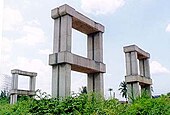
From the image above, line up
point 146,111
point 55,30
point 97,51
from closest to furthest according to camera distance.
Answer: point 146,111 < point 55,30 < point 97,51

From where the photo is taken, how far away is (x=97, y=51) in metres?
12.6

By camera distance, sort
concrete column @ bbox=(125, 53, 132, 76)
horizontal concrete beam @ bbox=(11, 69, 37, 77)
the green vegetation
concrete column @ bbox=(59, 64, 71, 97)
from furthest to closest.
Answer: horizontal concrete beam @ bbox=(11, 69, 37, 77) < concrete column @ bbox=(125, 53, 132, 76) < concrete column @ bbox=(59, 64, 71, 97) < the green vegetation

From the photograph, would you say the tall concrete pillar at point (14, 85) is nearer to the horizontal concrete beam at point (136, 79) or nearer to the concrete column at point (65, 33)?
the horizontal concrete beam at point (136, 79)

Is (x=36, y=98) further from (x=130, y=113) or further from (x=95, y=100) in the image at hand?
(x=130, y=113)

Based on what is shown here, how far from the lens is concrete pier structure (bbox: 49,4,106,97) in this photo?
1062 centimetres

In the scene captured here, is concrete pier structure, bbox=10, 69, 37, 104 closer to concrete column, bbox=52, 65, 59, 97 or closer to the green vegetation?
concrete column, bbox=52, 65, 59, 97

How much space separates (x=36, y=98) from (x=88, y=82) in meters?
5.65

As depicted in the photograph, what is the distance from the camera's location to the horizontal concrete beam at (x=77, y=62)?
1057 cm

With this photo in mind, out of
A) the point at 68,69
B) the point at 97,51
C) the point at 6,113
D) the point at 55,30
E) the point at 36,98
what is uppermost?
the point at 55,30

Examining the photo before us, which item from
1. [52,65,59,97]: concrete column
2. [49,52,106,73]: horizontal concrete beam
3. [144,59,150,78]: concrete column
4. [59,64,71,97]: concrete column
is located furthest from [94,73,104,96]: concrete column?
[144,59,150,78]: concrete column

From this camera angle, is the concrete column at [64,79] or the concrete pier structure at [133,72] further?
the concrete pier structure at [133,72]

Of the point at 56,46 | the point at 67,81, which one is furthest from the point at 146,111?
the point at 56,46

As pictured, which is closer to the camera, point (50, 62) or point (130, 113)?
point (130, 113)

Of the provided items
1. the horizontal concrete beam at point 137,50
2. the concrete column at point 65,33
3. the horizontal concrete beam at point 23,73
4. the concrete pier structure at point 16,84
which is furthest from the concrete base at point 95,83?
the horizontal concrete beam at point 23,73
